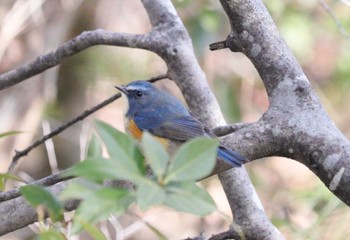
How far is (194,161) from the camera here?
768mm

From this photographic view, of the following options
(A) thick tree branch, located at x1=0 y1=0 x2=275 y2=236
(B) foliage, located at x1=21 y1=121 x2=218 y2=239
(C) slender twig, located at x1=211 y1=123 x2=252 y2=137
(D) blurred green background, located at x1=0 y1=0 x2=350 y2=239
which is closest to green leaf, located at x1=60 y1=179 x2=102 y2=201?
(B) foliage, located at x1=21 y1=121 x2=218 y2=239

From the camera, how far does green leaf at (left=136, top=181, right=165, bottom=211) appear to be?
0.73 m

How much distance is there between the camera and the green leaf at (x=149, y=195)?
732 millimetres

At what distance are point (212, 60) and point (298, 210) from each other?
100 centimetres

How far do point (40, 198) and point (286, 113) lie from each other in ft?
2.16

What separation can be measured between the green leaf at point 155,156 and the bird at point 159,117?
1.24 metres

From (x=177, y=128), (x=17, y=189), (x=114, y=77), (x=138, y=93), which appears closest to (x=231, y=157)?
(x=17, y=189)

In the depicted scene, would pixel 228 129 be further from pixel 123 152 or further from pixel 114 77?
pixel 114 77

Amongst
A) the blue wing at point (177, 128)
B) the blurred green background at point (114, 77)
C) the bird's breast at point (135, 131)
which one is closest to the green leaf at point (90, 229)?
the blue wing at point (177, 128)

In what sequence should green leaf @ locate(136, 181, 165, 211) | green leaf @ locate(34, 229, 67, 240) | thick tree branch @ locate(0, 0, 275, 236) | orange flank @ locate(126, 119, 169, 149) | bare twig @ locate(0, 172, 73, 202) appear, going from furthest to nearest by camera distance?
1. orange flank @ locate(126, 119, 169, 149)
2. thick tree branch @ locate(0, 0, 275, 236)
3. bare twig @ locate(0, 172, 73, 202)
4. green leaf @ locate(34, 229, 67, 240)
5. green leaf @ locate(136, 181, 165, 211)

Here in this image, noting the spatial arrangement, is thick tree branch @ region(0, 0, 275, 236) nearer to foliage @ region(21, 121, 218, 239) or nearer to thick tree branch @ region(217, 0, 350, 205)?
thick tree branch @ region(217, 0, 350, 205)

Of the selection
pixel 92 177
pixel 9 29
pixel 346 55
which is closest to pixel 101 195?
pixel 92 177

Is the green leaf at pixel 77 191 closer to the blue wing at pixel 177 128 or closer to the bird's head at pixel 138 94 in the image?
the blue wing at pixel 177 128

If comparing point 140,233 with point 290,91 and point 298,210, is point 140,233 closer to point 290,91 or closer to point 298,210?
point 298,210
